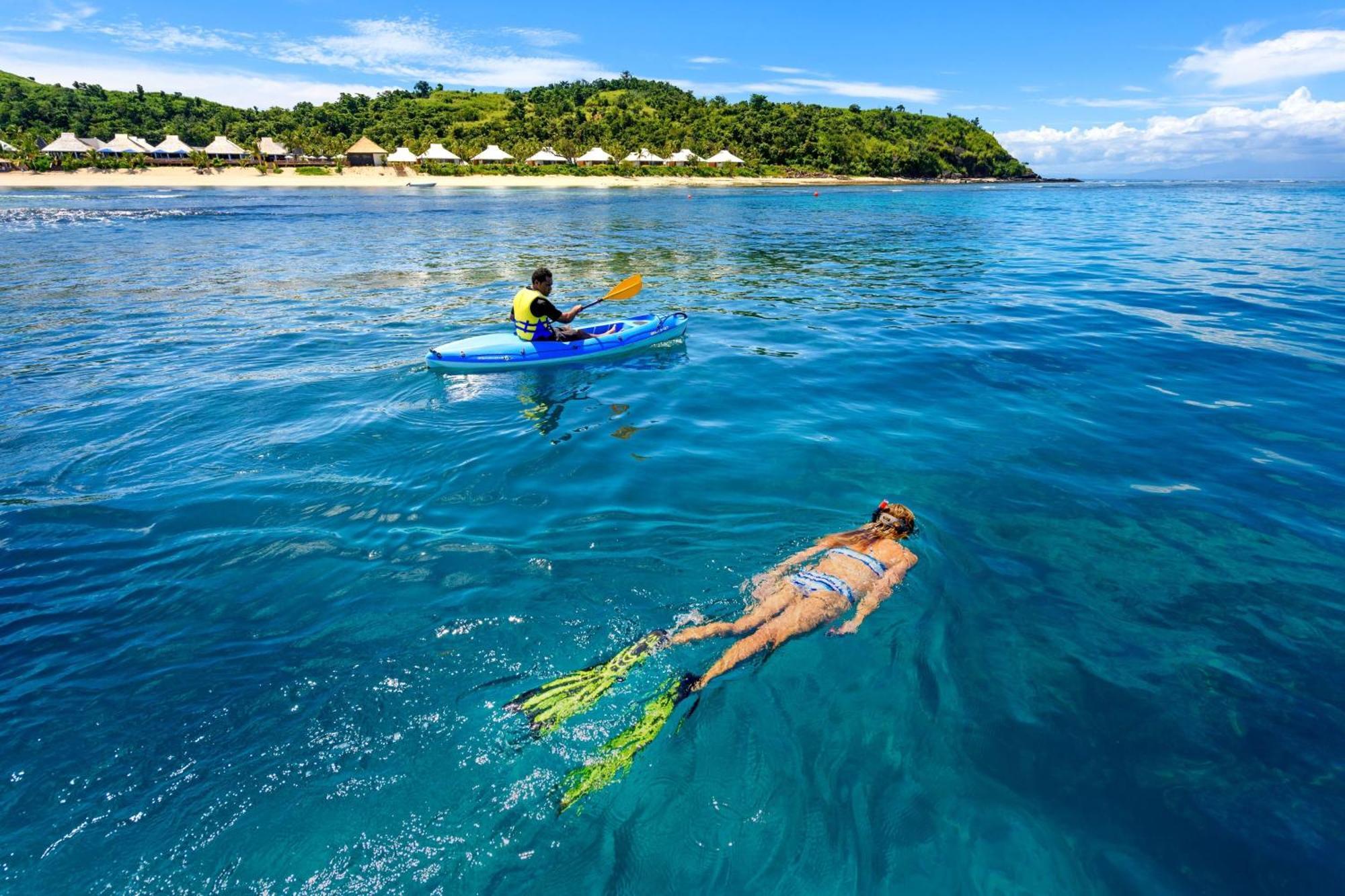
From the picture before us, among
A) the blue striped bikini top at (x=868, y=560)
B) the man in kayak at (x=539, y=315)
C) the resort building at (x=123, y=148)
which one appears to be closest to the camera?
the blue striped bikini top at (x=868, y=560)

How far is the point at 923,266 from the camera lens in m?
24.6

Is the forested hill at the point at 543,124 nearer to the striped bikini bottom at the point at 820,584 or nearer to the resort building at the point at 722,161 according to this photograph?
the resort building at the point at 722,161

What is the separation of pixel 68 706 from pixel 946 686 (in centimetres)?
668

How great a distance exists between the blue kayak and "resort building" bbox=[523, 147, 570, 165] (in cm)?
8217

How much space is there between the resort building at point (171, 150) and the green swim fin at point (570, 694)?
107m

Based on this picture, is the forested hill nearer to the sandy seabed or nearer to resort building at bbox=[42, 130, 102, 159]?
resort building at bbox=[42, 130, 102, 159]

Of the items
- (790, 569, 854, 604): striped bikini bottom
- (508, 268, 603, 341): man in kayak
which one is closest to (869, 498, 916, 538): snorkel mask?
(790, 569, 854, 604): striped bikini bottom

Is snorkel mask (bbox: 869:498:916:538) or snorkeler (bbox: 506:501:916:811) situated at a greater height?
snorkel mask (bbox: 869:498:916:538)

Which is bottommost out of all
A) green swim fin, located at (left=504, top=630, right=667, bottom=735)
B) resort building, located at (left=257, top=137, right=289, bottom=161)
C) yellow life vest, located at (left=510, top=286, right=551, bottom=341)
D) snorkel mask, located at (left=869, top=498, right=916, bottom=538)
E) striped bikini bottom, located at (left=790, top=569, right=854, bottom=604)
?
green swim fin, located at (left=504, top=630, right=667, bottom=735)

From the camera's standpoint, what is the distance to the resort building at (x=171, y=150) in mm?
80750

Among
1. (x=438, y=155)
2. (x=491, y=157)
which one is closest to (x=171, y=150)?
(x=438, y=155)

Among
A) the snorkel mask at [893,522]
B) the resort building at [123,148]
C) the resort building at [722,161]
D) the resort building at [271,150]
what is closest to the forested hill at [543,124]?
the resort building at [271,150]

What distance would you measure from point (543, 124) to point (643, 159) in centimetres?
2184

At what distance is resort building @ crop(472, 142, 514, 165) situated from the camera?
3270 inches
